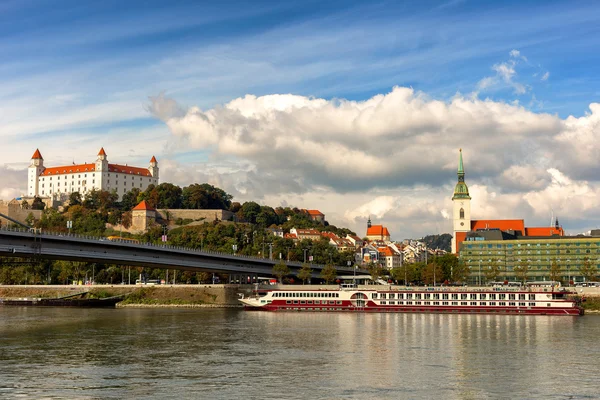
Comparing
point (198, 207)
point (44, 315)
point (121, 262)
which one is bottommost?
point (44, 315)

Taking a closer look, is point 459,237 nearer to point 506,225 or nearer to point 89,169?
point 506,225

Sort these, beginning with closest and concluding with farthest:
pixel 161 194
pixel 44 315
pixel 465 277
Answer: pixel 44 315, pixel 465 277, pixel 161 194

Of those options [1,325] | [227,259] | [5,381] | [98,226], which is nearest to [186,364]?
[5,381]

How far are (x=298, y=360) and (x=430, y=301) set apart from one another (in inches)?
1608

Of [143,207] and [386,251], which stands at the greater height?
[143,207]

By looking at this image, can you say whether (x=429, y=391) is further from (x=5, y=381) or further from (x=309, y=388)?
(x=5, y=381)

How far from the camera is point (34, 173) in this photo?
192 meters

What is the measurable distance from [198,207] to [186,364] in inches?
5055

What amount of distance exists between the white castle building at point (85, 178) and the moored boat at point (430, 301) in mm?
109057

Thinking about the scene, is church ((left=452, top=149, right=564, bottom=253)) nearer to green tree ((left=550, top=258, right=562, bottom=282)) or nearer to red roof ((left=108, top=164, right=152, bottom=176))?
green tree ((left=550, top=258, right=562, bottom=282))

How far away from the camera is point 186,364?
37.9m

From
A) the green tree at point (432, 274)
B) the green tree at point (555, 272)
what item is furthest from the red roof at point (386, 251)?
the green tree at point (555, 272)

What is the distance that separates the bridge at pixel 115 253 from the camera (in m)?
64.8

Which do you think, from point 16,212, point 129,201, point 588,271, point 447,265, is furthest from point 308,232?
point 588,271
